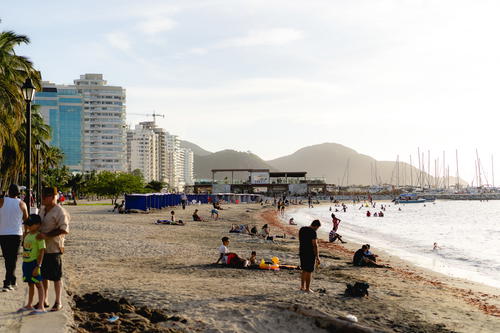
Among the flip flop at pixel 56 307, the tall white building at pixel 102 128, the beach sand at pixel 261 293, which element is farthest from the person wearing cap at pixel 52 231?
the tall white building at pixel 102 128

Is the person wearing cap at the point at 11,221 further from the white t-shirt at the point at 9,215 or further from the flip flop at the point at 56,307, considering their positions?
the flip flop at the point at 56,307

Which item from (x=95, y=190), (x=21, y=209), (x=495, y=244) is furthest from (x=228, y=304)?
(x=95, y=190)

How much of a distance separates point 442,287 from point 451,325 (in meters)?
6.07

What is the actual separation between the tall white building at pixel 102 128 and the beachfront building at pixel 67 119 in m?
6.88

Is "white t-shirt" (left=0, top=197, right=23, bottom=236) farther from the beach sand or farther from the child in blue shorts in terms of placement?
the beach sand

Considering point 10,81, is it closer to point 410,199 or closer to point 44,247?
point 44,247

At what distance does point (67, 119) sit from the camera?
602 feet

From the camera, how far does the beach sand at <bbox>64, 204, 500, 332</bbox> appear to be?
9164 mm

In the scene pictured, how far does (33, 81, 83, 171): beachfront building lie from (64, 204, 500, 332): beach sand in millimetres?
173502

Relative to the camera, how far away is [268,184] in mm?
159375

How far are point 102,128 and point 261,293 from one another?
7655 inches

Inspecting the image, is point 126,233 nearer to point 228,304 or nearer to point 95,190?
point 228,304

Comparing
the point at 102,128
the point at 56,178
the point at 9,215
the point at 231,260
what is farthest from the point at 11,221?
the point at 102,128

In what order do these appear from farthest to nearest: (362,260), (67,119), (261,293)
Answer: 1. (67,119)
2. (362,260)
3. (261,293)
